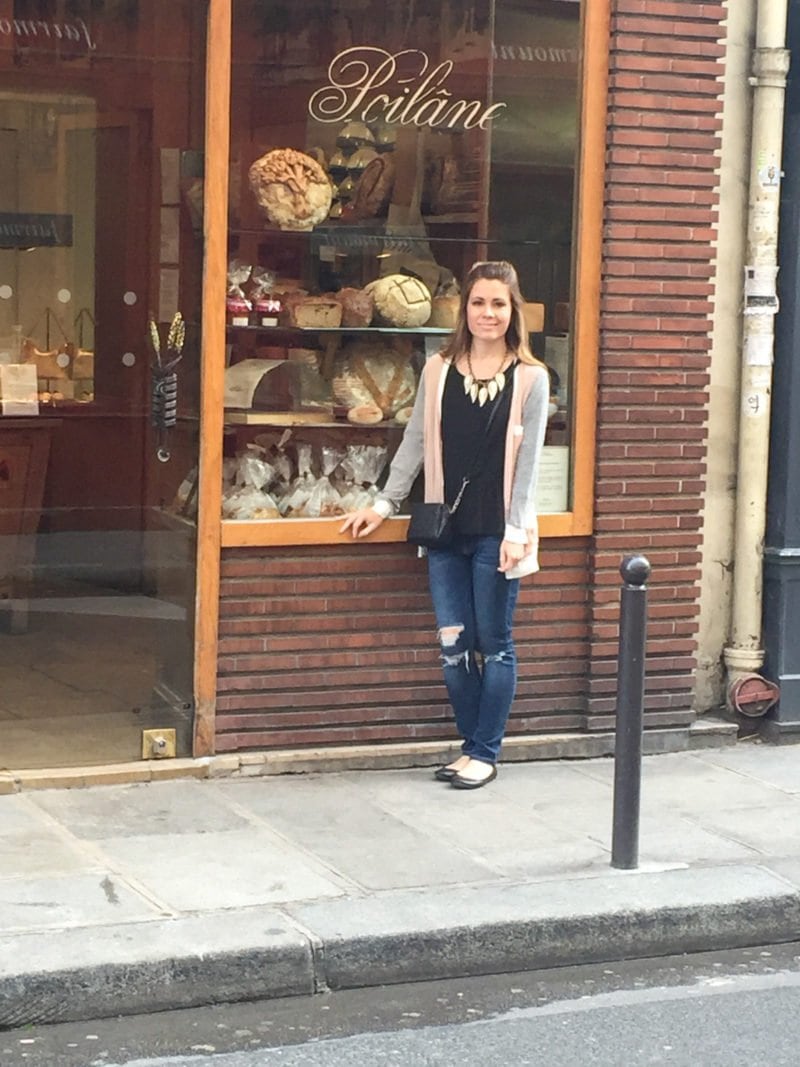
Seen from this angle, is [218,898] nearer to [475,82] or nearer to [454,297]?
[454,297]

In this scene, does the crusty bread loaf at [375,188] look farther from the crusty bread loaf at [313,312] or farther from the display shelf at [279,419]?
the display shelf at [279,419]

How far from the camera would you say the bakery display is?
712cm

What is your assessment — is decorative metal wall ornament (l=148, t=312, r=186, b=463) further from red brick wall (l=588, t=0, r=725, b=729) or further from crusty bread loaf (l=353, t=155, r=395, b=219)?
red brick wall (l=588, t=0, r=725, b=729)

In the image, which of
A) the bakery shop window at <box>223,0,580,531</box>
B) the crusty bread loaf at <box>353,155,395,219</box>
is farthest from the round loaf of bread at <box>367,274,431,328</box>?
the crusty bread loaf at <box>353,155,395,219</box>

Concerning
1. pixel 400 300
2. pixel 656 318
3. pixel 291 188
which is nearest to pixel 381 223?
pixel 400 300

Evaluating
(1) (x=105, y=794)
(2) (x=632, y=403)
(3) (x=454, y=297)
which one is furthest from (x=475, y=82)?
(1) (x=105, y=794)

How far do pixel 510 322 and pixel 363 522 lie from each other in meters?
0.97

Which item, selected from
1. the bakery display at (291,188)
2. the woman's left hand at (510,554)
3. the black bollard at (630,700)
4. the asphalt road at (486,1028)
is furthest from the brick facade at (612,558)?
the asphalt road at (486,1028)

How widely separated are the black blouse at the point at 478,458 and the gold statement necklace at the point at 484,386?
0.02 m

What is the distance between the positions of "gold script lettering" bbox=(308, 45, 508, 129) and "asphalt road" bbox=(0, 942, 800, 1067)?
11.8ft

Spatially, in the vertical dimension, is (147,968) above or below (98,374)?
below

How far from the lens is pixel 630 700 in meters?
5.96

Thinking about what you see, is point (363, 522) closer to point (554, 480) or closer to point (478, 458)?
point (478, 458)

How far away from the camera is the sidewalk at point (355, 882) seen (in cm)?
516
